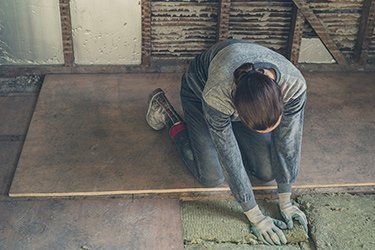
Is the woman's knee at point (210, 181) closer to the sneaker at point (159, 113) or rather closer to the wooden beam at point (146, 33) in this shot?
the sneaker at point (159, 113)

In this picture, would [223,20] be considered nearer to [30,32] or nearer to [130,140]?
[130,140]

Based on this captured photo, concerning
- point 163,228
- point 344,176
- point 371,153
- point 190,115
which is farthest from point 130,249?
point 371,153

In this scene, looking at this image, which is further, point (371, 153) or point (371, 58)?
point (371, 58)

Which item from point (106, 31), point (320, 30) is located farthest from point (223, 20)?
point (106, 31)

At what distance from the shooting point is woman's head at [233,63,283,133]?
7.53ft

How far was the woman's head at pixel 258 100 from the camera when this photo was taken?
2.29 meters

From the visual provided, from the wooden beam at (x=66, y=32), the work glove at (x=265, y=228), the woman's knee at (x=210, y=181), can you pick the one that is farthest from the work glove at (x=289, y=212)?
the wooden beam at (x=66, y=32)

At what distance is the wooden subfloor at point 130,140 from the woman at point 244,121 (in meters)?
0.15

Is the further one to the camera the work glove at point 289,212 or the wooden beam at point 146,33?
the wooden beam at point 146,33

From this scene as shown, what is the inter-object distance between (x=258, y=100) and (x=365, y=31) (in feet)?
6.92

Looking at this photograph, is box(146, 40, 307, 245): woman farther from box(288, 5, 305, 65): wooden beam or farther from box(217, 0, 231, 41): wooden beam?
box(288, 5, 305, 65): wooden beam

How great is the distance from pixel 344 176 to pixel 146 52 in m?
1.61

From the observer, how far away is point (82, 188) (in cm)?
309

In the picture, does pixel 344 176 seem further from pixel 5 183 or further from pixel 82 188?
pixel 5 183
